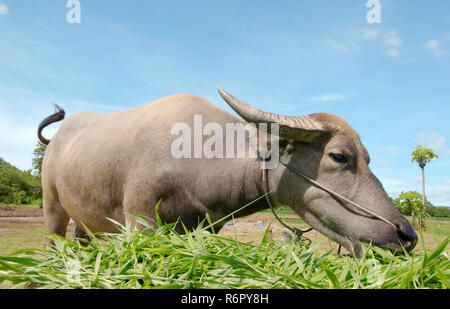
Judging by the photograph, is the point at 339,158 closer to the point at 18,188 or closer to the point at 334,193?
the point at 334,193

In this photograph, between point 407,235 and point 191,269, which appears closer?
point 191,269

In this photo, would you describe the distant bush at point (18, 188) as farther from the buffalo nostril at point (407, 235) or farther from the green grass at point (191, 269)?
the buffalo nostril at point (407, 235)

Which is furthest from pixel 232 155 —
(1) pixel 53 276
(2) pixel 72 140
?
(2) pixel 72 140

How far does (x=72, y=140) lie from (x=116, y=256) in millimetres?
3476

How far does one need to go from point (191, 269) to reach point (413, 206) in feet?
81.0

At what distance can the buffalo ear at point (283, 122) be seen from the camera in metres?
2.30

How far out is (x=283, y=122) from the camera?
231 centimetres

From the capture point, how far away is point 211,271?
1.14 meters

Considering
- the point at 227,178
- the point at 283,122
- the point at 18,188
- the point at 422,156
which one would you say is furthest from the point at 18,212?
the point at 422,156

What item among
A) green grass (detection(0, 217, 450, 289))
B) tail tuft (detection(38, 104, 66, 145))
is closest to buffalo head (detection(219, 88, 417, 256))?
green grass (detection(0, 217, 450, 289))

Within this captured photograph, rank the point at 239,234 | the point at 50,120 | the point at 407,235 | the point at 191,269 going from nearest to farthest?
the point at 191,269 → the point at 239,234 → the point at 407,235 → the point at 50,120

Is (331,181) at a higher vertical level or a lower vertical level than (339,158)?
lower

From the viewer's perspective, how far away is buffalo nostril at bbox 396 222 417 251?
1.92 m

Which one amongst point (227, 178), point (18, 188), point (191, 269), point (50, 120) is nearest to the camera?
point (191, 269)
